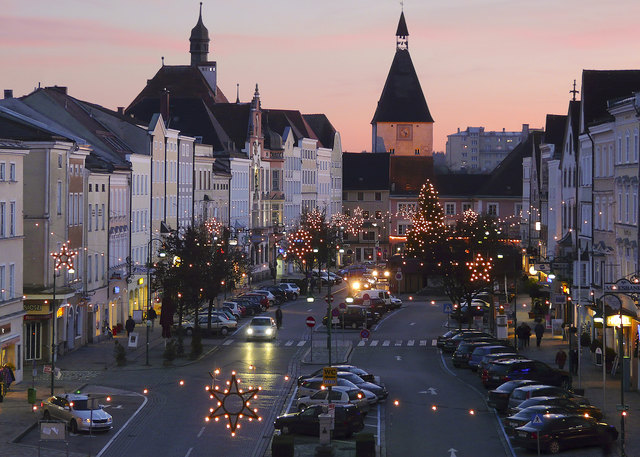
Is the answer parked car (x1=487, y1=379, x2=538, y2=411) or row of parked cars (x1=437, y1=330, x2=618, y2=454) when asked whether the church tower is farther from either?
parked car (x1=487, y1=379, x2=538, y2=411)

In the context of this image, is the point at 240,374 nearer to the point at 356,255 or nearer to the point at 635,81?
the point at 635,81

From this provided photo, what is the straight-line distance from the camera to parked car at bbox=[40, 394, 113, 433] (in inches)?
1800

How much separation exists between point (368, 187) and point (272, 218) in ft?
118

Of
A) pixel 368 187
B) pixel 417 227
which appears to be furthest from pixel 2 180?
pixel 368 187

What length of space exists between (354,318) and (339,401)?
133 ft

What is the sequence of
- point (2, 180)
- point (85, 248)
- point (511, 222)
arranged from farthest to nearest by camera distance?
point (511, 222) → point (85, 248) → point (2, 180)

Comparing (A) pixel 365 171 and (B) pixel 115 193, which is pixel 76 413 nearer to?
(B) pixel 115 193

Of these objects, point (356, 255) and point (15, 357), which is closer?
point (15, 357)

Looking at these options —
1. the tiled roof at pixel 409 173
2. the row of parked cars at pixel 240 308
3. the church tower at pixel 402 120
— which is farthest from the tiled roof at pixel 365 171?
the row of parked cars at pixel 240 308

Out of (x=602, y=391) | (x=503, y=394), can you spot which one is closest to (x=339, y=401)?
(x=503, y=394)

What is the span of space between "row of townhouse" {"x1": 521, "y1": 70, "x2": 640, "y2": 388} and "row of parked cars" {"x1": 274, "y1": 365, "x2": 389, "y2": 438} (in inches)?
406

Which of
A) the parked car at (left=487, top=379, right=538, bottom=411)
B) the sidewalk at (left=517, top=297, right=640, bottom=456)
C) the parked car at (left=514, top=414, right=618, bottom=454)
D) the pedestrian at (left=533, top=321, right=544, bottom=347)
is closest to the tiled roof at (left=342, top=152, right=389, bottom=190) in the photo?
the sidewalk at (left=517, top=297, right=640, bottom=456)

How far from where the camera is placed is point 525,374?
55.1m

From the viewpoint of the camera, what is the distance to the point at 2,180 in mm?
57938
